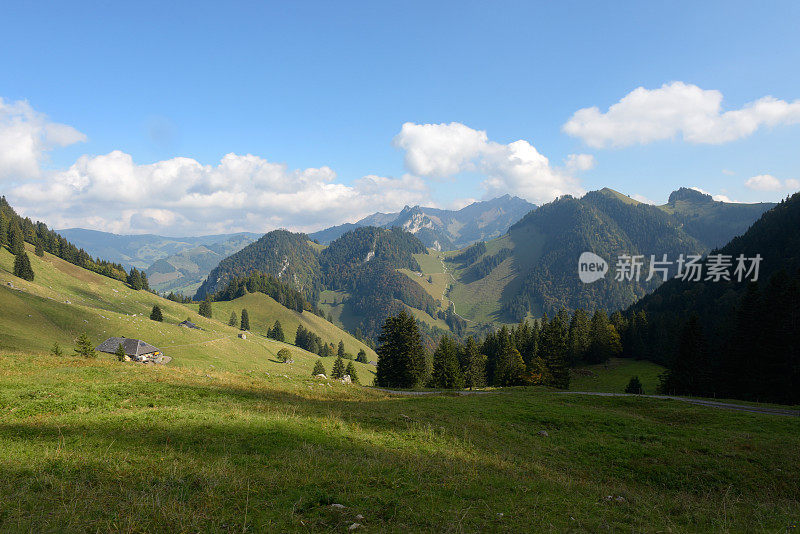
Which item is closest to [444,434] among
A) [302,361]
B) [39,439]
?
[39,439]

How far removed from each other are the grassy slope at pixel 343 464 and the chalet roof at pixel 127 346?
234 ft

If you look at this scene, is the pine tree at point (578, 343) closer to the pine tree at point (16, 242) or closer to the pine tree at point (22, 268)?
the pine tree at point (22, 268)

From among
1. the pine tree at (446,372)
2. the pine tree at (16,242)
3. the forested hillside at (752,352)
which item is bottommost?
the pine tree at (446,372)

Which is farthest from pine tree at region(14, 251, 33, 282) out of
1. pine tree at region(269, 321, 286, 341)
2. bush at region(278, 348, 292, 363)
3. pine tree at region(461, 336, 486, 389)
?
pine tree at region(461, 336, 486, 389)

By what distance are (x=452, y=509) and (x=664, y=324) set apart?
424 feet

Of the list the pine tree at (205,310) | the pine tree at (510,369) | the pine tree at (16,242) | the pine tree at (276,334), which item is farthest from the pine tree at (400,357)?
the pine tree at (205,310)

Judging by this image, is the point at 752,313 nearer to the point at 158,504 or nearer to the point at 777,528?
A: the point at 777,528

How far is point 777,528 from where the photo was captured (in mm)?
10016

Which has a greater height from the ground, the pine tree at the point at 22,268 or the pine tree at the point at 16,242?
the pine tree at the point at 16,242

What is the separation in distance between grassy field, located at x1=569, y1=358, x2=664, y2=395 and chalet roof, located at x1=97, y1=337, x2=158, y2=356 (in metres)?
106

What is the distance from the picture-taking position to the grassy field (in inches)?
3068

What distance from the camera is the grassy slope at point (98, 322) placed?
268ft

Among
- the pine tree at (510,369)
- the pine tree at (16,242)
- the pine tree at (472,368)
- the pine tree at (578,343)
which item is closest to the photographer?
the pine tree at (510,369)

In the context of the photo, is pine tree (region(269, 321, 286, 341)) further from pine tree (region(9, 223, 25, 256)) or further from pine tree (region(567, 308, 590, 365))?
pine tree (region(567, 308, 590, 365))
